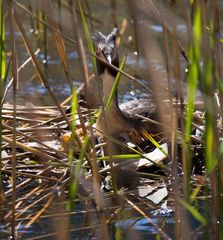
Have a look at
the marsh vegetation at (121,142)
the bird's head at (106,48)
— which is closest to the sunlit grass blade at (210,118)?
the marsh vegetation at (121,142)

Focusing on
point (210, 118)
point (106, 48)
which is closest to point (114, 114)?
point (106, 48)

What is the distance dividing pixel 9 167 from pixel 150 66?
174cm

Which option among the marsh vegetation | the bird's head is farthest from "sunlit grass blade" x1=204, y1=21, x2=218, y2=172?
the bird's head

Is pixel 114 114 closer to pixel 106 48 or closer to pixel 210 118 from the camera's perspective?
pixel 106 48

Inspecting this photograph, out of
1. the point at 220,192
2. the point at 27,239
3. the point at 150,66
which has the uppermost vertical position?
the point at 150,66

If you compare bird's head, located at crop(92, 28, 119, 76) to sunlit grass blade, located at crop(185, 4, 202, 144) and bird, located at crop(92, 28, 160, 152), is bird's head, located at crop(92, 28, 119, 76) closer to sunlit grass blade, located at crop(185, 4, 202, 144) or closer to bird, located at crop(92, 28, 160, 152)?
bird, located at crop(92, 28, 160, 152)

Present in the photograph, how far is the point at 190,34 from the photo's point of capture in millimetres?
2426

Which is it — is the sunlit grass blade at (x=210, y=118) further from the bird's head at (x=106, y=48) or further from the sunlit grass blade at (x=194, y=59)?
the bird's head at (x=106, y=48)

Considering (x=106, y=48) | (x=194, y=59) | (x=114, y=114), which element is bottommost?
(x=114, y=114)

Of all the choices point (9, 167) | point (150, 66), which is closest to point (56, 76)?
point (9, 167)

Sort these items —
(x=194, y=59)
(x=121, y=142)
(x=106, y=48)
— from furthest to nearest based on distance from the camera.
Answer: (x=106, y=48), (x=121, y=142), (x=194, y=59)

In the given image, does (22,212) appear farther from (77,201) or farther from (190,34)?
(190,34)

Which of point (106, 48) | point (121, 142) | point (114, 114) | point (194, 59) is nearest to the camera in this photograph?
point (194, 59)

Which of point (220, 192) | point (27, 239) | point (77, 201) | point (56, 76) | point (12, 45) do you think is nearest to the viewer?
point (220, 192)
